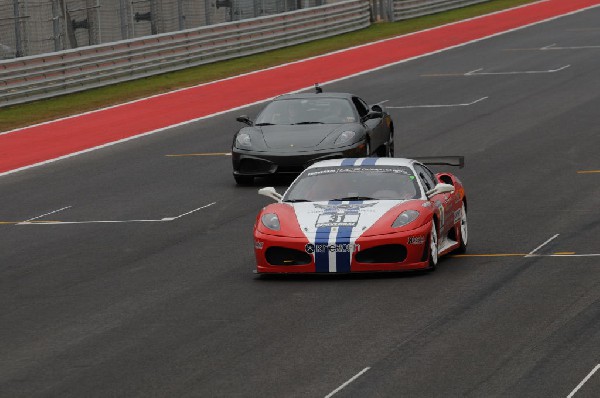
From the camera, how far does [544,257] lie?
1648 cm

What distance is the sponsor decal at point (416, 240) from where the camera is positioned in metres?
15.6

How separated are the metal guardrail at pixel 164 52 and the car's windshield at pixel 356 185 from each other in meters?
19.1

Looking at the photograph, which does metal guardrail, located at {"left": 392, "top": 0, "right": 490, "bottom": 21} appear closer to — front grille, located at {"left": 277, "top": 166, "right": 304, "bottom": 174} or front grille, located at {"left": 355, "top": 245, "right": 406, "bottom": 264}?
front grille, located at {"left": 277, "top": 166, "right": 304, "bottom": 174}

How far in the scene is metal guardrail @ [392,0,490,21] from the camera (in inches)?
2113

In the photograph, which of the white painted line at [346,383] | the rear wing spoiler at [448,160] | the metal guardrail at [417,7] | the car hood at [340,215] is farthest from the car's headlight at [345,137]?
the metal guardrail at [417,7]

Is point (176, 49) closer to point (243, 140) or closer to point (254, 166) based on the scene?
point (243, 140)

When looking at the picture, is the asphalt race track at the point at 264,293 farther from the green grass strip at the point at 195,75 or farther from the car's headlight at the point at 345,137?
the green grass strip at the point at 195,75

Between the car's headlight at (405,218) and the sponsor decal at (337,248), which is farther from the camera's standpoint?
the car's headlight at (405,218)

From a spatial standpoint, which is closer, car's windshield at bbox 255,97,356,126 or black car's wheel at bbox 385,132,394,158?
car's windshield at bbox 255,97,356,126

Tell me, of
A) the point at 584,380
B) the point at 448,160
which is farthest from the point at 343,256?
the point at 584,380

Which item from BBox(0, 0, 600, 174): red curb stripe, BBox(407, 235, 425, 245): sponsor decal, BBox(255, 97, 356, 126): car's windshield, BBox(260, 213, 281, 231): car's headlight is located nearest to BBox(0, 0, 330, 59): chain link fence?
BBox(0, 0, 600, 174): red curb stripe

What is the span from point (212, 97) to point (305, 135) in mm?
13433

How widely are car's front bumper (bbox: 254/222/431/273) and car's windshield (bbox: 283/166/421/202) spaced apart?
43.2 inches

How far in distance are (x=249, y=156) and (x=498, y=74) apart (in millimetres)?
16919
